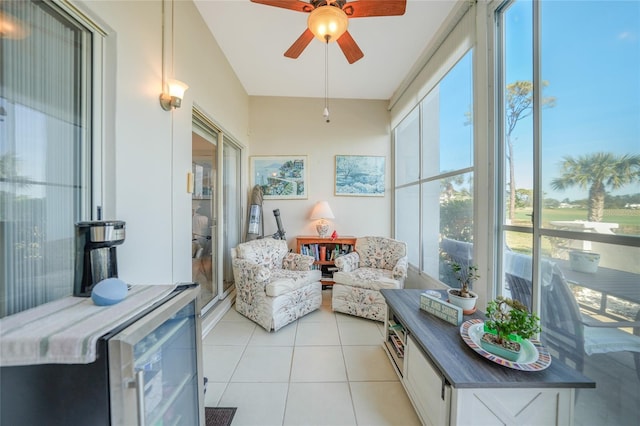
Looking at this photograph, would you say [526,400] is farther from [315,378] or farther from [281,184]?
[281,184]

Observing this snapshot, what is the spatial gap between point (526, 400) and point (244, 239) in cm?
356

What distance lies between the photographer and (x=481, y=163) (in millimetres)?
1879

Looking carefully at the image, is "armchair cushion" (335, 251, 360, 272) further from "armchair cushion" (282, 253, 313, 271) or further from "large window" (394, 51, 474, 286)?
"large window" (394, 51, 474, 286)

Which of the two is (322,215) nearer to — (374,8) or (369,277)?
(369,277)

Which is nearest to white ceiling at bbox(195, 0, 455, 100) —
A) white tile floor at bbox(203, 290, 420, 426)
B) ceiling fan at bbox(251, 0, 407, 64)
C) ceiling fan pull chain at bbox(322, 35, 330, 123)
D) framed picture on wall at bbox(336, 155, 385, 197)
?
ceiling fan pull chain at bbox(322, 35, 330, 123)

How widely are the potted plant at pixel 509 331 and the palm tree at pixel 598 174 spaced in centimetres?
60

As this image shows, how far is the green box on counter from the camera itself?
152cm

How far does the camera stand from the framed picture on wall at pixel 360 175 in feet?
13.0

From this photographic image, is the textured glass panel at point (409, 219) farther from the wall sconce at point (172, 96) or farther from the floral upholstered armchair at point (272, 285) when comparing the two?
the wall sconce at point (172, 96)

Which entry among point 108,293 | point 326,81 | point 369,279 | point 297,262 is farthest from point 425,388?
point 326,81

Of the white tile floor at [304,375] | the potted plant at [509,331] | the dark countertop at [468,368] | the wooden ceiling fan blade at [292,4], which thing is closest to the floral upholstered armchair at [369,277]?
the white tile floor at [304,375]

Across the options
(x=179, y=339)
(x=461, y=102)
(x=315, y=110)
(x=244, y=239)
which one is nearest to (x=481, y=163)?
(x=461, y=102)

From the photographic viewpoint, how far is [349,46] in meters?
1.91

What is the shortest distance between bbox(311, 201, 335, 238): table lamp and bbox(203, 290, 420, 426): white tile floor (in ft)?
4.94
